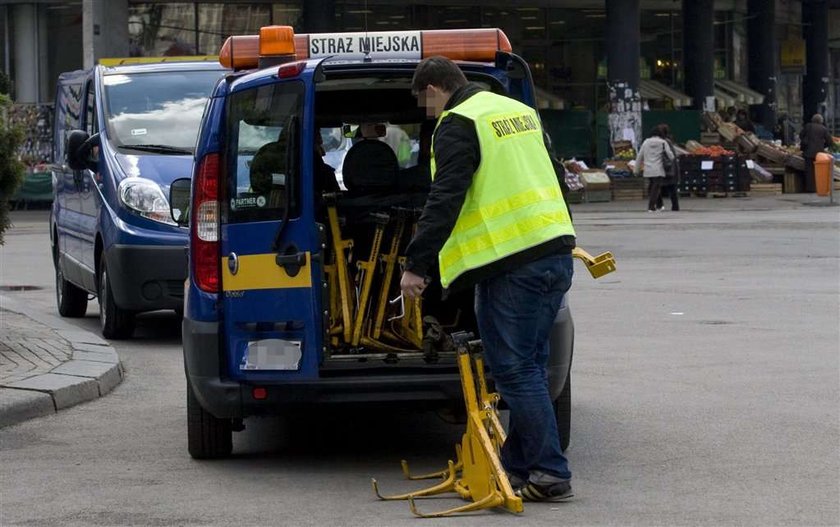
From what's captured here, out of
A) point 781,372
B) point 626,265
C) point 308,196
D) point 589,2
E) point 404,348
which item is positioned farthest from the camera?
point 589,2

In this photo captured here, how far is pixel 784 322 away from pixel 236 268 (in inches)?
277

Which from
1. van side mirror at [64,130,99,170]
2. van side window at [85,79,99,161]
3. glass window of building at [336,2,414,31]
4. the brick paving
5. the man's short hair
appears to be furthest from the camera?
glass window of building at [336,2,414,31]

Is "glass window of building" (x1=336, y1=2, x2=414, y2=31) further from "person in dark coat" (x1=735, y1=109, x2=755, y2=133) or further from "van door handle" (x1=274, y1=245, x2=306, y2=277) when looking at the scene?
"van door handle" (x1=274, y1=245, x2=306, y2=277)

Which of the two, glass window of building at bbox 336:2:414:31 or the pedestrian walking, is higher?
glass window of building at bbox 336:2:414:31

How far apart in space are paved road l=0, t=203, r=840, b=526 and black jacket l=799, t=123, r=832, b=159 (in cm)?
2097

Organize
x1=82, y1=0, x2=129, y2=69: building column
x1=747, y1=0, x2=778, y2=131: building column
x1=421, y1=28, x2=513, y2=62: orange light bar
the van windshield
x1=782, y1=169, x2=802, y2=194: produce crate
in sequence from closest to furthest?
1. x1=421, y1=28, x2=513, y2=62: orange light bar
2. the van windshield
3. x1=82, y1=0, x2=129, y2=69: building column
4. x1=782, y1=169, x2=802, y2=194: produce crate
5. x1=747, y1=0, x2=778, y2=131: building column

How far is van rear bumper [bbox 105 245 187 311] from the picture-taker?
460 inches

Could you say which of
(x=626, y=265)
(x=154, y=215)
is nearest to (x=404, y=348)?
(x=154, y=215)

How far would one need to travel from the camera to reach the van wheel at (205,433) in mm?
7473

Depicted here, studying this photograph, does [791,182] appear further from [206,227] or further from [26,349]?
[206,227]

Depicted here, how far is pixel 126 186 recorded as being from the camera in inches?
472

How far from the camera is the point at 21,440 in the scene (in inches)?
322

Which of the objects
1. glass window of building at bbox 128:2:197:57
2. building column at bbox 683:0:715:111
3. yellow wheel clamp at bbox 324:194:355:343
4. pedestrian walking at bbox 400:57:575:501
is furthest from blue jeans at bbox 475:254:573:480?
building column at bbox 683:0:715:111

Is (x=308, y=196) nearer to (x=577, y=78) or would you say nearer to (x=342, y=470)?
(x=342, y=470)
